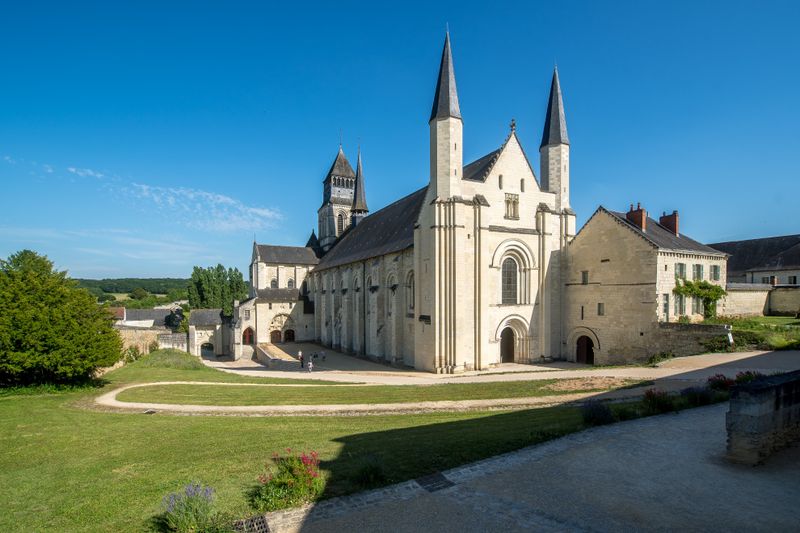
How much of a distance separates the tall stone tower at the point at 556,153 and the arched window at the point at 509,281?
5380mm

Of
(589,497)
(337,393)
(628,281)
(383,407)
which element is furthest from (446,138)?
(589,497)

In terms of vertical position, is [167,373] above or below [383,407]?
below

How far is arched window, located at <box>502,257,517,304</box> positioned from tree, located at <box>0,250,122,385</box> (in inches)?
844

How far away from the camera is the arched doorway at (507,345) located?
91.0ft

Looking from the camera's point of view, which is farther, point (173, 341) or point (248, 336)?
point (248, 336)

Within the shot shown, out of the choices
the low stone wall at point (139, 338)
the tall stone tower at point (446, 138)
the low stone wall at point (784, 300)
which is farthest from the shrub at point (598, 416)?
the low stone wall at point (139, 338)

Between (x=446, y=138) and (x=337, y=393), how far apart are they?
15.6m

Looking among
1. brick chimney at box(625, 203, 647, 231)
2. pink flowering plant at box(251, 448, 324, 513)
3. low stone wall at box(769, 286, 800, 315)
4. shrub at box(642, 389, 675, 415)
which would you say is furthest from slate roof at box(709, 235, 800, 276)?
pink flowering plant at box(251, 448, 324, 513)

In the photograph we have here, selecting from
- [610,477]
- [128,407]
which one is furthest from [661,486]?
[128,407]

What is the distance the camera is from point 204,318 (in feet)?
142

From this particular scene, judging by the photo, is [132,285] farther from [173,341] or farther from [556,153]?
[556,153]

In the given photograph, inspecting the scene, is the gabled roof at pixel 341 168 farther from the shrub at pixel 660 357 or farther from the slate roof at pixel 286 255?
the shrub at pixel 660 357

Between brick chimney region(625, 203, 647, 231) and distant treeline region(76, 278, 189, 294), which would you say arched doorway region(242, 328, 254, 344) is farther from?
distant treeline region(76, 278, 189, 294)

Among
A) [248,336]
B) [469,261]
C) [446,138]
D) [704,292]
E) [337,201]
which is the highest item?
[337,201]
